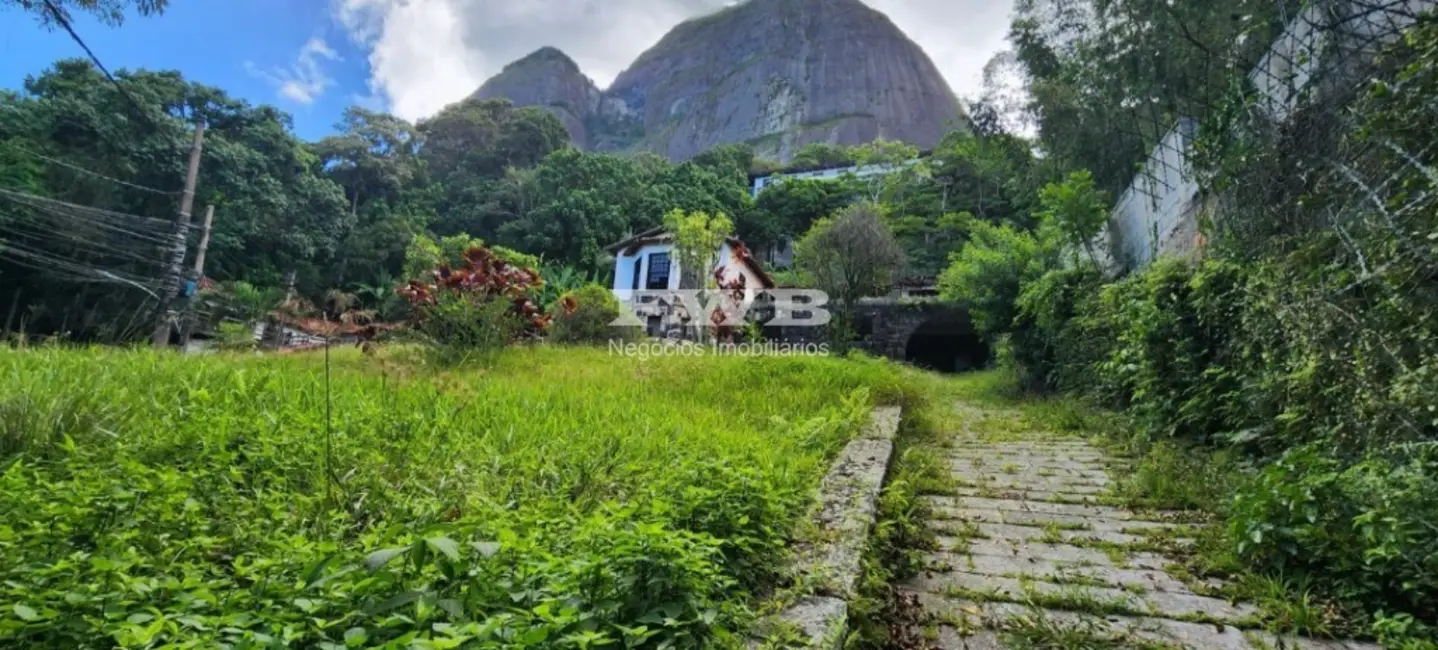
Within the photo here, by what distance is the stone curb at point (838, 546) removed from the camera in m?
1.45

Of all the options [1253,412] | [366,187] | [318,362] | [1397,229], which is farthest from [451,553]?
[366,187]

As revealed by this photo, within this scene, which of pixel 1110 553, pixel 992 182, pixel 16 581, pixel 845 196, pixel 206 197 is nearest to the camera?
pixel 16 581

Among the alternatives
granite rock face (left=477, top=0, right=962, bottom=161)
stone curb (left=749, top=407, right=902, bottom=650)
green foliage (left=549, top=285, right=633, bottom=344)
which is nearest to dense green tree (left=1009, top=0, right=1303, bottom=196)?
stone curb (left=749, top=407, right=902, bottom=650)

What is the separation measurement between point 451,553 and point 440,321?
5474 mm

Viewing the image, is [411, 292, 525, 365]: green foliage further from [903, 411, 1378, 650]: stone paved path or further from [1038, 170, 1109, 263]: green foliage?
[1038, 170, 1109, 263]: green foliage

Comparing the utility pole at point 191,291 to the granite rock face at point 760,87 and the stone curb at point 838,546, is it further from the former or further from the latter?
the granite rock face at point 760,87

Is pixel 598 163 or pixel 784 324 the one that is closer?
pixel 784 324

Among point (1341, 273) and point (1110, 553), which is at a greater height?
point (1341, 273)

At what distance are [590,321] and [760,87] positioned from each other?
188 feet

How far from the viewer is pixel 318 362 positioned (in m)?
4.69

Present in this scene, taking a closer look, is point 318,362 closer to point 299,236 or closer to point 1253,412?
point 1253,412

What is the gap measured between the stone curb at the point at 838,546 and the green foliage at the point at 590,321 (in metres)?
6.89

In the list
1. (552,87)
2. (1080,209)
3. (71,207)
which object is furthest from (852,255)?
(552,87)

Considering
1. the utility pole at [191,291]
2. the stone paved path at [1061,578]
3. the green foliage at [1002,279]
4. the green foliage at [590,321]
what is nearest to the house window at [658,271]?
the green foliage at [590,321]
